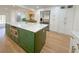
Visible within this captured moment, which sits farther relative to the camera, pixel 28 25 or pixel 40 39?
pixel 40 39

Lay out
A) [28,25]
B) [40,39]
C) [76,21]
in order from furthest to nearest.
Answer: [40,39]
[28,25]
[76,21]

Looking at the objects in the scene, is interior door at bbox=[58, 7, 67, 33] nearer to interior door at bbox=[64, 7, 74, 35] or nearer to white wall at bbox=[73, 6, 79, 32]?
interior door at bbox=[64, 7, 74, 35]

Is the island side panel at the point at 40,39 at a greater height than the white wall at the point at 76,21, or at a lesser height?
lesser

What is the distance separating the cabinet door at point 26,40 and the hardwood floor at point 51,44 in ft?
0.29

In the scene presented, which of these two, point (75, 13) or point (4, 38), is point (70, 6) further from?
point (4, 38)

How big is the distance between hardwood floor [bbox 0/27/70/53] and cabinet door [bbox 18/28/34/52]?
0.29 feet

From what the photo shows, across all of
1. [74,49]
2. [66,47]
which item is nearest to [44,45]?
[66,47]

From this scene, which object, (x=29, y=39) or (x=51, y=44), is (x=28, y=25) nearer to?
(x=29, y=39)

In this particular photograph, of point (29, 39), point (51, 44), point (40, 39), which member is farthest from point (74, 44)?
point (29, 39)

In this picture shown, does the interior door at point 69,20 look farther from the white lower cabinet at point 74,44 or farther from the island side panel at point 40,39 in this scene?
the island side panel at point 40,39

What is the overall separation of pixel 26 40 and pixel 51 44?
0.47 m

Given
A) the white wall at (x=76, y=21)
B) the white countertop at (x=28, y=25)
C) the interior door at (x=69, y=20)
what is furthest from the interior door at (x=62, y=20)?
the white countertop at (x=28, y=25)

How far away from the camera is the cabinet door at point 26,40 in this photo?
1821 millimetres

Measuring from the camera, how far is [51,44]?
77.2 inches
